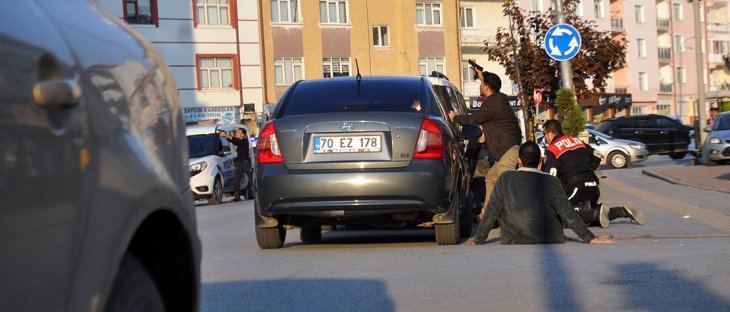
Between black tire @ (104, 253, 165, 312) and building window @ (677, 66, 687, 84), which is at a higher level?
building window @ (677, 66, 687, 84)

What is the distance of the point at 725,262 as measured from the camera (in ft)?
28.2

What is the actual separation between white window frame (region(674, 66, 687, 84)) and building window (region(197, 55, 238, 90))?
45340mm

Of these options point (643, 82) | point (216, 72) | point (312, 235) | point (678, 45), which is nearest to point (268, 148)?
point (312, 235)

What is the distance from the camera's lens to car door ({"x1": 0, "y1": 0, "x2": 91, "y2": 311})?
231 centimetres

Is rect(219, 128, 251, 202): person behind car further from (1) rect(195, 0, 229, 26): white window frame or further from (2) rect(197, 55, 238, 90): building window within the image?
(1) rect(195, 0, 229, 26): white window frame

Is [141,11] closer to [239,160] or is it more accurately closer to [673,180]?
[239,160]

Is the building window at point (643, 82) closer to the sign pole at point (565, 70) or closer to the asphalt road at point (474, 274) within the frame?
the sign pole at point (565, 70)

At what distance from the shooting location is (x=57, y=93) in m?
2.58

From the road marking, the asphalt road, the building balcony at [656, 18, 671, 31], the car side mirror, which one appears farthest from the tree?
the building balcony at [656, 18, 671, 31]

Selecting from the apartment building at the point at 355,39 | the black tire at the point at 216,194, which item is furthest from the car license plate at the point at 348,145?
the apartment building at the point at 355,39

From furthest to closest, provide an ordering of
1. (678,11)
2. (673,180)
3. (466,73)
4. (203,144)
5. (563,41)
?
(678,11), (466,73), (203,144), (673,180), (563,41)

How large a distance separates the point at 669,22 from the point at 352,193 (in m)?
83.5

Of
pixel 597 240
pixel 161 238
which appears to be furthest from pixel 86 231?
pixel 597 240

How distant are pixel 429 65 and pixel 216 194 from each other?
121 ft
